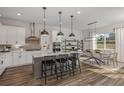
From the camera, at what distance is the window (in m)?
7.72

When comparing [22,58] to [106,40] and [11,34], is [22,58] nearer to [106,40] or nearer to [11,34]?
[11,34]

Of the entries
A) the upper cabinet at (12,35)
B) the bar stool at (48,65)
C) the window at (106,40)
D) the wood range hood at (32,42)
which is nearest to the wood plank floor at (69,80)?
the bar stool at (48,65)

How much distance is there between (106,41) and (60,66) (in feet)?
18.5

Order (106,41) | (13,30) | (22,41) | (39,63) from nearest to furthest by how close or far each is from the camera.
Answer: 1. (39,63)
2. (13,30)
3. (22,41)
4. (106,41)

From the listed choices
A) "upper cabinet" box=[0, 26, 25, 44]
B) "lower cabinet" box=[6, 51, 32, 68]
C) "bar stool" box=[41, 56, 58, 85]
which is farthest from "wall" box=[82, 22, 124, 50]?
"upper cabinet" box=[0, 26, 25, 44]

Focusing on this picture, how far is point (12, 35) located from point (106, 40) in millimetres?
6961

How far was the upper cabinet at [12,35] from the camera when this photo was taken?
5398 millimetres

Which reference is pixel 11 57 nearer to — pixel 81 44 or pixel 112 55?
pixel 112 55

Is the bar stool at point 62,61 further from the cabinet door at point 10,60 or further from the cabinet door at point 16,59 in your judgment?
the cabinet door at point 10,60

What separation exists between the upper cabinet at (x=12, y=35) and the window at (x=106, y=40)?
632 centimetres

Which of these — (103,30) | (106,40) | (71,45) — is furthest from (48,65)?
(103,30)

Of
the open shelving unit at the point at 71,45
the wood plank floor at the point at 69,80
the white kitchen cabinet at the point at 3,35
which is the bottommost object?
the wood plank floor at the point at 69,80
